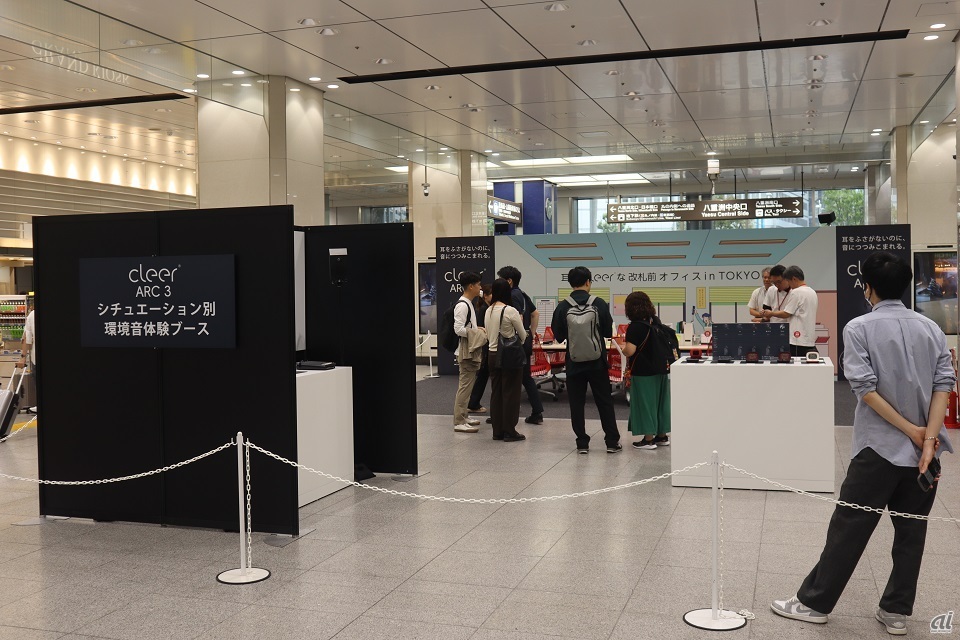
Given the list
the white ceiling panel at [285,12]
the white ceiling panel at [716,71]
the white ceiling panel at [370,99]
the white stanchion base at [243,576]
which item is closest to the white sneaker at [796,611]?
the white stanchion base at [243,576]

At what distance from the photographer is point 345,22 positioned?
909cm

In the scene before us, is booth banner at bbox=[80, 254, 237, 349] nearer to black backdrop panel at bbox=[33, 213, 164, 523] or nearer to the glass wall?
black backdrop panel at bbox=[33, 213, 164, 523]

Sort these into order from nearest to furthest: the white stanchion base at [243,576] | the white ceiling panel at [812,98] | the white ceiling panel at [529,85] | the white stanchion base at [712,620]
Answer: the white stanchion base at [712,620]
the white stanchion base at [243,576]
the white ceiling panel at [529,85]
the white ceiling panel at [812,98]

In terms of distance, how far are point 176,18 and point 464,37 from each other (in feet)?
9.48

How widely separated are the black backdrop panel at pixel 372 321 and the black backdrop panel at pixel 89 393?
1467 mm

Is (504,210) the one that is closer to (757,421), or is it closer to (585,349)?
(585,349)

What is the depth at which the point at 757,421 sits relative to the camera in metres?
6.34

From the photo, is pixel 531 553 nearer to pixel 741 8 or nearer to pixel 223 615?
pixel 223 615

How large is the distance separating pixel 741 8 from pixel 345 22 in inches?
151

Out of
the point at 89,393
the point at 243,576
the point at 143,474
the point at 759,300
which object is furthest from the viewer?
the point at 759,300

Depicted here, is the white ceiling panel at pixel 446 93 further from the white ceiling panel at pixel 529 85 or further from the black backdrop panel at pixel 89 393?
the black backdrop panel at pixel 89 393

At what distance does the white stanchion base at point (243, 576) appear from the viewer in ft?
14.7

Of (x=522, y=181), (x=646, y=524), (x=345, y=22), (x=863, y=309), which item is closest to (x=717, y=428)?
(x=646, y=524)

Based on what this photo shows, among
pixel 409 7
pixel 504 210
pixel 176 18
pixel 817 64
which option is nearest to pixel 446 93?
pixel 409 7
